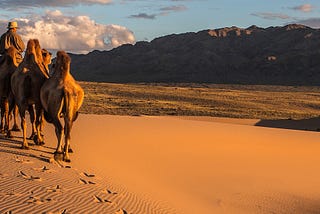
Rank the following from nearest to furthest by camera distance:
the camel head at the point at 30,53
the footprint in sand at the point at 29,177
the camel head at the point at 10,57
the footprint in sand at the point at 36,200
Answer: the footprint in sand at the point at 36,200
the footprint in sand at the point at 29,177
the camel head at the point at 30,53
the camel head at the point at 10,57

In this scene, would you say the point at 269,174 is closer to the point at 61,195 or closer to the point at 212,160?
the point at 212,160

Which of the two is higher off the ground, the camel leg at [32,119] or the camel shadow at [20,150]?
the camel leg at [32,119]

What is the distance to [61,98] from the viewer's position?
10.4m

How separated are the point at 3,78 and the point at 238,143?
354 inches

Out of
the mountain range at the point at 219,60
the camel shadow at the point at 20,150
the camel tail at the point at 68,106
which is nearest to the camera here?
the camel tail at the point at 68,106

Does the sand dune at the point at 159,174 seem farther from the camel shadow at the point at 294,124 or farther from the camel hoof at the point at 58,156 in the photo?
the camel shadow at the point at 294,124

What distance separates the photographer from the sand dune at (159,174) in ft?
27.0

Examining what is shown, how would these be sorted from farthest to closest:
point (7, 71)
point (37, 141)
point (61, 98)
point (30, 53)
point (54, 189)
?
point (7, 71) → point (37, 141) → point (30, 53) → point (61, 98) → point (54, 189)

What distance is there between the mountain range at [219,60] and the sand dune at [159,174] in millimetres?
101648

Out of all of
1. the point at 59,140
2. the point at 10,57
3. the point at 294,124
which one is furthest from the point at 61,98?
the point at 294,124

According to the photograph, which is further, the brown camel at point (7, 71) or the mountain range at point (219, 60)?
the mountain range at point (219, 60)

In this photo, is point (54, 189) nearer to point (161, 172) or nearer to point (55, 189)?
point (55, 189)

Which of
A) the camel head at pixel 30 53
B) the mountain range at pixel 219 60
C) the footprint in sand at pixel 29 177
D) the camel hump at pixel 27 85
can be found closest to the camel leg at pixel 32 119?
the camel hump at pixel 27 85

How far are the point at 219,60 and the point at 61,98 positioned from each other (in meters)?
142
